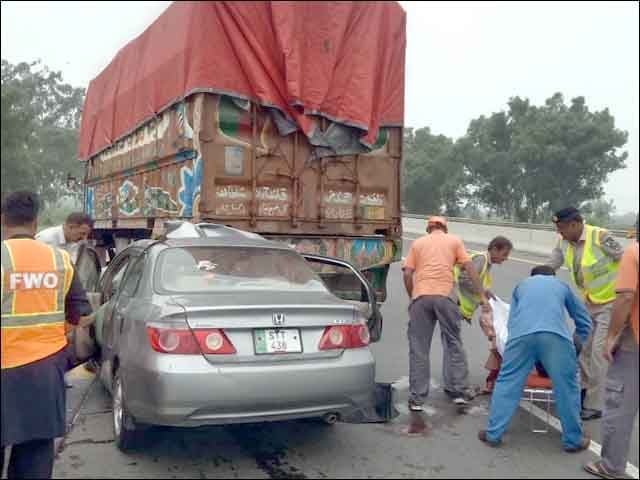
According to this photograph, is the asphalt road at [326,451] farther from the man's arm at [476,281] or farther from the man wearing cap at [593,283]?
the man's arm at [476,281]

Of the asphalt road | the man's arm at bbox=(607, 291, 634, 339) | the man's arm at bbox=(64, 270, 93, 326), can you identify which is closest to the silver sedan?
the asphalt road

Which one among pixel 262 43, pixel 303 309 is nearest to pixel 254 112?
pixel 262 43

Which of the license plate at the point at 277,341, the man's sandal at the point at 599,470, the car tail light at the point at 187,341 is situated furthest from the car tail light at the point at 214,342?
the man's sandal at the point at 599,470

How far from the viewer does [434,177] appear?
154ft

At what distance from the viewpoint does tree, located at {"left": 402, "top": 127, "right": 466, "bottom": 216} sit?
4394cm

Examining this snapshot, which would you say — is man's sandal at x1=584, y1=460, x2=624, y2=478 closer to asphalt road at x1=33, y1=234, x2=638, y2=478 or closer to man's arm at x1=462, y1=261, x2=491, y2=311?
asphalt road at x1=33, y1=234, x2=638, y2=478

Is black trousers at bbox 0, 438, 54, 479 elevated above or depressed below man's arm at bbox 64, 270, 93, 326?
below

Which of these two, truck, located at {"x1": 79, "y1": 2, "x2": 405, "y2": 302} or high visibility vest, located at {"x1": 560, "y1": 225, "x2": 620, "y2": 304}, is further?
truck, located at {"x1": 79, "y1": 2, "x2": 405, "y2": 302}

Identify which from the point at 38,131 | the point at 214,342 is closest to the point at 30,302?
the point at 214,342

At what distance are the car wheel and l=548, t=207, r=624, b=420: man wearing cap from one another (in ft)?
11.0

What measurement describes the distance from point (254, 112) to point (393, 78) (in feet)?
6.27

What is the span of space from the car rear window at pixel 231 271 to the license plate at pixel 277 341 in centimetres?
46

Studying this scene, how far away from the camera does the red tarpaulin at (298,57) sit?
24.5 ft

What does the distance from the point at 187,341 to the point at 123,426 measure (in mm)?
818
